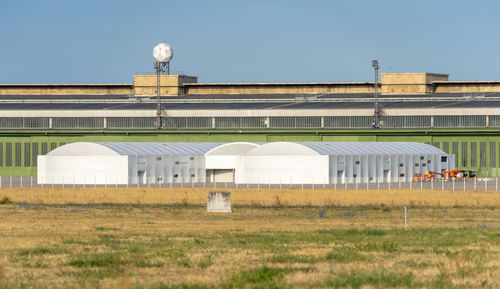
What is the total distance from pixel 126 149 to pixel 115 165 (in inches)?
130

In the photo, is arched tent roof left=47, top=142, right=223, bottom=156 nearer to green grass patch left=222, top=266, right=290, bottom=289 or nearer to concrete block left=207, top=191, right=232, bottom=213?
concrete block left=207, top=191, right=232, bottom=213

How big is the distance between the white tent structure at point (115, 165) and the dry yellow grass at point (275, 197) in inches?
778

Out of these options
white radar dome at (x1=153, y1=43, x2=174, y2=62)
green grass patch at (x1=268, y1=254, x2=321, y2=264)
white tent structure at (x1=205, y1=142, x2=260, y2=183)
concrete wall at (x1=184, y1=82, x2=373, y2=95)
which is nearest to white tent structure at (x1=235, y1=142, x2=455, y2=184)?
white tent structure at (x1=205, y1=142, x2=260, y2=183)

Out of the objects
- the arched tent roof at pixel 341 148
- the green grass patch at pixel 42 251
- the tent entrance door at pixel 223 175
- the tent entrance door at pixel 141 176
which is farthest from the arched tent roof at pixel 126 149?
the green grass patch at pixel 42 251

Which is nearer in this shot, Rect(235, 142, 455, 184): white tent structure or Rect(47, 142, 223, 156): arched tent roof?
Rect(235, 142, 455, 184): white tent structure

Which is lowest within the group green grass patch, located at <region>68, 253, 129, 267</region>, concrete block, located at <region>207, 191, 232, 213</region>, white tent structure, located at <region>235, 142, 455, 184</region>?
green grass patch, located at <region>68, 253, 129, 267</region>

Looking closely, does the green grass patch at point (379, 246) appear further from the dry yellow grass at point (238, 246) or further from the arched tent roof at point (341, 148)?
the arched tent roof at point (341, 148)

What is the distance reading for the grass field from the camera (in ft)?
70.4

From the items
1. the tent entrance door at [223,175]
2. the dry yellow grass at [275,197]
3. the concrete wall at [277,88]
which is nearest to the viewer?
the dry yellow grass at [275,197]

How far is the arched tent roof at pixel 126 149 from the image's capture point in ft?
278

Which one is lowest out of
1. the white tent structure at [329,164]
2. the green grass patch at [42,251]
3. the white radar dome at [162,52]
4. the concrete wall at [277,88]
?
the green grass patch at [42,251]

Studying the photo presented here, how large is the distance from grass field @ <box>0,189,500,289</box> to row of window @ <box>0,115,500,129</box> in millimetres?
49058

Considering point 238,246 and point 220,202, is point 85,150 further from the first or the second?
point 238,246

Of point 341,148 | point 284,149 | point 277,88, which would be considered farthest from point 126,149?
point 277,88
